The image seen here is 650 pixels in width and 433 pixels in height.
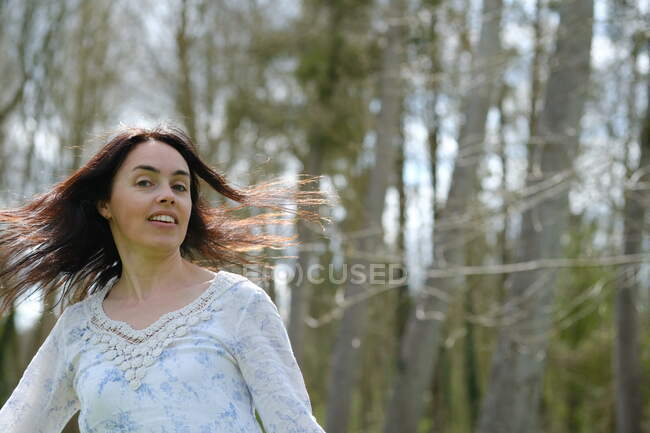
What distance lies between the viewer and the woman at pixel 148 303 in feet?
6.72

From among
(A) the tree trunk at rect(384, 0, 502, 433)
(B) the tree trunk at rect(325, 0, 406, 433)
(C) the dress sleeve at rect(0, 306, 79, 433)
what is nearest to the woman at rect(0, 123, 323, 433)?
(C) the dress sleeve at rect(0, 306, 79, 433)

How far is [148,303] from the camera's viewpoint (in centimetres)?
235

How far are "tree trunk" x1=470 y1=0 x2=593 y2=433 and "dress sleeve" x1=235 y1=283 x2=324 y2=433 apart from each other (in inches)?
187

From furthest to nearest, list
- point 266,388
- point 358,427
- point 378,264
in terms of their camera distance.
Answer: point 358,427, point 378,264, point 266,388

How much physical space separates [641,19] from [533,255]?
6.65 feet

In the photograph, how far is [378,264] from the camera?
10.3 m

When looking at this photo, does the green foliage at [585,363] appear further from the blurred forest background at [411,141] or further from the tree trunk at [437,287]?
the tree trunk at [437,287]

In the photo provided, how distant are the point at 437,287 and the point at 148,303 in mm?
7338

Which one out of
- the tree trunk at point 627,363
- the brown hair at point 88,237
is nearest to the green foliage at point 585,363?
the tree trunk at point 627,363

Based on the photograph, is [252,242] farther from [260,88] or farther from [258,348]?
[260,88]

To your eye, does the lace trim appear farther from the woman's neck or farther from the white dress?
the woman's neck

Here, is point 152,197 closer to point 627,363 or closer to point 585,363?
point 627,363

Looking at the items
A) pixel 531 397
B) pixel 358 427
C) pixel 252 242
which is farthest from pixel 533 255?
pixel 358 427

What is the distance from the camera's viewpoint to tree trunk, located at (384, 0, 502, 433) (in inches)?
363
